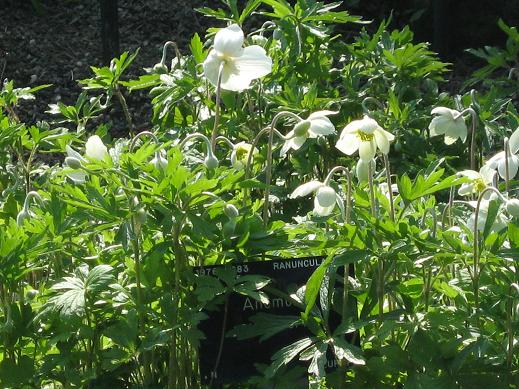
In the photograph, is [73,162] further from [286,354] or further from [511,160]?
[511,160]

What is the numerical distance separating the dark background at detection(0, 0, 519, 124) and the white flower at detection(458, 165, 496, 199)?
371 centimetres

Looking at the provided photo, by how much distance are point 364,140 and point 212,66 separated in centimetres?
37

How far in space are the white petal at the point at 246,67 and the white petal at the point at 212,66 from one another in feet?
0.08

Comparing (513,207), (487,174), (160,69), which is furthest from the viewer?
(160,69)

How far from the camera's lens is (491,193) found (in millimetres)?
2133

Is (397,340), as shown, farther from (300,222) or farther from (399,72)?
(399,72)

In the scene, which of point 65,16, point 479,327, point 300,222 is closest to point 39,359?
point 300,222

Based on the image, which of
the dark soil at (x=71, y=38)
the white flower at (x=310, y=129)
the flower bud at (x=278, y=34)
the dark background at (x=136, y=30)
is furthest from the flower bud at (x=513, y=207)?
the dark background at (x=136, y=30)

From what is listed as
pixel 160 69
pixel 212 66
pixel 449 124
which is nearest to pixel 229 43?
pixel 212 66

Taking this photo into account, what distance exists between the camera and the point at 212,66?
2.14 metres

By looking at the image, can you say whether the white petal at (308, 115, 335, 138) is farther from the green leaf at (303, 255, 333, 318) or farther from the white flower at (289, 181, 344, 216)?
the green leaf at (303, 255, 333, 318)

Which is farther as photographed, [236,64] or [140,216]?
[236,64]

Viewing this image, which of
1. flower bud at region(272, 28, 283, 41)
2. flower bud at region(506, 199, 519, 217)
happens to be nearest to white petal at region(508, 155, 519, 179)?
flower bud at region(506, 199, 519, 217)

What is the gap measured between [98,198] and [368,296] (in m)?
0.57
